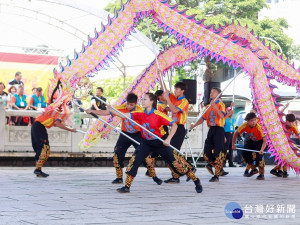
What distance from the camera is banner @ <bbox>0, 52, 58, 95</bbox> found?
21391 mm

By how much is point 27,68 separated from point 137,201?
14629 mm

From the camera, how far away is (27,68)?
21688mm

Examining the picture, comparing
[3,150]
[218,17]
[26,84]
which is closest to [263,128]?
[3,150]

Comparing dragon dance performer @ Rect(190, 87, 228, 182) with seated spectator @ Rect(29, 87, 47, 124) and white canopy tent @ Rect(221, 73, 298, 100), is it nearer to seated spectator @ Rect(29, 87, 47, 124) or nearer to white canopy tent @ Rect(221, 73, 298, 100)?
seated spectator @ Rect(29, 87, 47, 124)

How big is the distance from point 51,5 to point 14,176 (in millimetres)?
11666

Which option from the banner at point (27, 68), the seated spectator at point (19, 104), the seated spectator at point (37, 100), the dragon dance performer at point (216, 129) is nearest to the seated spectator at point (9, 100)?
the seated spectator at point (19, 104)

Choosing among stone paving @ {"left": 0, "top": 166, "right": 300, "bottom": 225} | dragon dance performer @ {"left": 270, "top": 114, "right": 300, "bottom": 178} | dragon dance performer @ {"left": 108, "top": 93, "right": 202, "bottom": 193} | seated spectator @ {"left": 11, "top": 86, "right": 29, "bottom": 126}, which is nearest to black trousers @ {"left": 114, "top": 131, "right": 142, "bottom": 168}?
stone paving @ {"left": 0, "top": 166, "right": 300, "bottom": 225}

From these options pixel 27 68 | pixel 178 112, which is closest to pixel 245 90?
pixel 27 68

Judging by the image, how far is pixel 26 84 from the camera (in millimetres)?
21672

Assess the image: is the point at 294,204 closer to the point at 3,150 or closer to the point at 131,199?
the point at 131,199

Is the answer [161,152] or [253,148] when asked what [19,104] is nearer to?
[253,148]

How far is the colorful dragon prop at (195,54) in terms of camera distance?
10352 mm

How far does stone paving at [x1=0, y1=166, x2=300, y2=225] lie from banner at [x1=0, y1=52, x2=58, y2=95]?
10.3 metres

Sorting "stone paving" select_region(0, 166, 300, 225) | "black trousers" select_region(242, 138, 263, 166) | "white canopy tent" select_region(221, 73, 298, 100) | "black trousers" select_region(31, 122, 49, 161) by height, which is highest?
"white canopy tent" select_region(221, 73, 298, 100)
